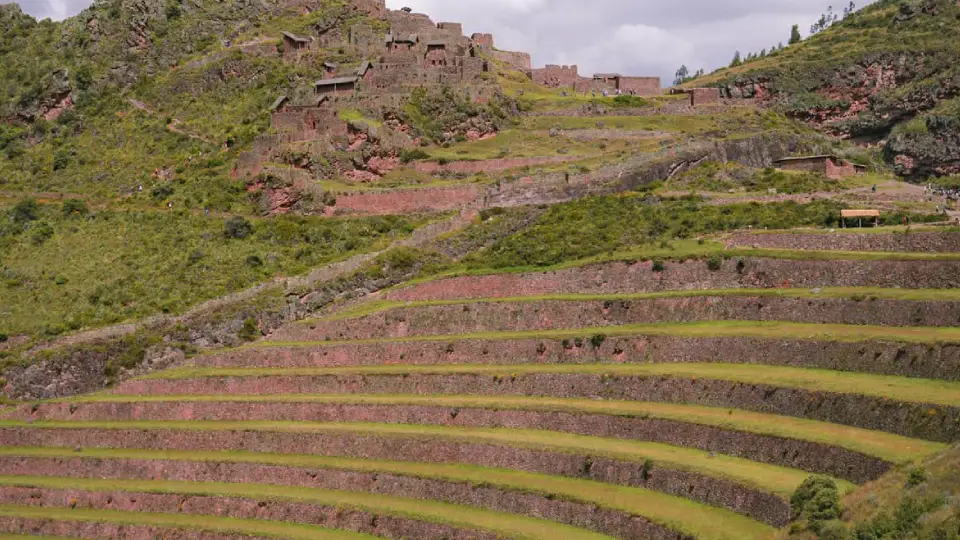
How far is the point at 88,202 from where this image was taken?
73.0 metres

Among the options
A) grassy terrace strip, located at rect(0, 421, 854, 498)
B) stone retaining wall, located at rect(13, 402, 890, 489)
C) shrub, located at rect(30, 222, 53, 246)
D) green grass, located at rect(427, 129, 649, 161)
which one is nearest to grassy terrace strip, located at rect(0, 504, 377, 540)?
grassy terrace strip, located at rect(0, 421, 854, 498)

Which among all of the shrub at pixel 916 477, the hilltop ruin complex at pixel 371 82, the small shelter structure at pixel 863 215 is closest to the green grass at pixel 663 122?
→ the hilltop ruin complex at pixel 371 82

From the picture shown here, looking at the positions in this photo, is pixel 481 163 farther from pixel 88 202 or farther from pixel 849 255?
pixel 849 255

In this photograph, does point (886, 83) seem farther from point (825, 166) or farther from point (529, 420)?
point (529, 420)

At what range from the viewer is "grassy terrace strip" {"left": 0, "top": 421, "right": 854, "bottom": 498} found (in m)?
31.0

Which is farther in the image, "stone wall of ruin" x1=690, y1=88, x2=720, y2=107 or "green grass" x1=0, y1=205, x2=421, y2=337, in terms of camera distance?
"stone wall of ruin" x1=690, y1=88, x2=720, y2=107

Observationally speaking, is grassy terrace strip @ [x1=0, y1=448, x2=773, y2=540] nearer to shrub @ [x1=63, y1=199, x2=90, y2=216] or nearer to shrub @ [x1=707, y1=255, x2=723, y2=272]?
shrub @ [x1=707, y1=255, x2=723, y2=272]

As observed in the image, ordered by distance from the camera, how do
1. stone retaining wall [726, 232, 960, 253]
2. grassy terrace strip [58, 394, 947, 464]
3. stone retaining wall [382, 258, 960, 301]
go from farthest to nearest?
stone retaining wall [726, 232, 960, 253]
stone retaining wall [382, 258, 960, 301]
grassy terrace strip [58, 394, 947, 464]

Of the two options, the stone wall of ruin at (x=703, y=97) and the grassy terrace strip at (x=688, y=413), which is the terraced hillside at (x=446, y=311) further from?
the stone wall of ruin at (x=703, y=97)

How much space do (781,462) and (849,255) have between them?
1163cm

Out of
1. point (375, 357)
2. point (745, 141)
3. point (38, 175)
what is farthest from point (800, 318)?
point (38, 175)

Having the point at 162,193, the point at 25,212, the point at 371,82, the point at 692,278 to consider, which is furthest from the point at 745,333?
the point at 25,212

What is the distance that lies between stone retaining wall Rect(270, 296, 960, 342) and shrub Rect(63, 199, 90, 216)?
77.7 ft

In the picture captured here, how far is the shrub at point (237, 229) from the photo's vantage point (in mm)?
63344
